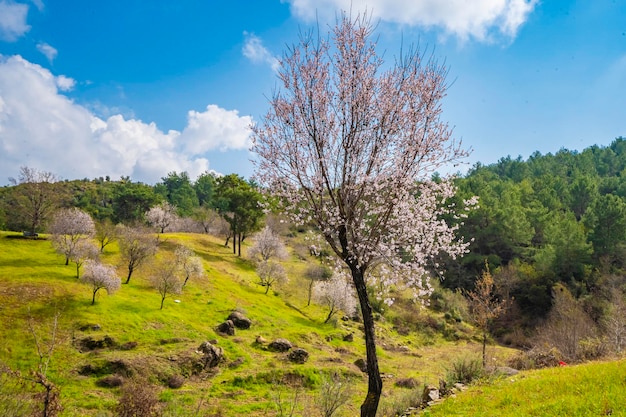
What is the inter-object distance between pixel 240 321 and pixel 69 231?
22592 millimetres

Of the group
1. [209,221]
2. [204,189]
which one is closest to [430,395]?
[209,221]

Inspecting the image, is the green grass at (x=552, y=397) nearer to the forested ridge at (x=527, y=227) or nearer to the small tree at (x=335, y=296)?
the forested ridge at (x=527, y=227)

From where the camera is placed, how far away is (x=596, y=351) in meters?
22.8

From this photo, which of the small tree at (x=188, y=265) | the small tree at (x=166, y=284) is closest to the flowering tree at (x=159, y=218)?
the small tree at (x=188, y=265)

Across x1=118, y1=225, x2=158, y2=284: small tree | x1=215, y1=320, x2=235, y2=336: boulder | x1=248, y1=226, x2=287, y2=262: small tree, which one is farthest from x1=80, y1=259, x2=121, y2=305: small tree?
x1=248, y1=226, x2=287, y2=262: small tree

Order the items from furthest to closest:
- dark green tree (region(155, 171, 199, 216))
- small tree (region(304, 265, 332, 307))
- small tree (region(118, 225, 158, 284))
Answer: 1. dark green tree (region(155, 171, 199, 216))
2. small tree (region(304, 265, 332, 307))
3. small tree (region(118, 225, 158, 284))

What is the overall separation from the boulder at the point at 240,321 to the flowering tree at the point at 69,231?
60.0ft

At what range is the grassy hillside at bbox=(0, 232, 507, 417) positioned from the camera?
70.8 feet

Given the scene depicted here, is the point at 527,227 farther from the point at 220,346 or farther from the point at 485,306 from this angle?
the point at 220,346

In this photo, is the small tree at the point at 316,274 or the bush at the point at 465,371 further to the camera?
the small tree at the point at 316,274

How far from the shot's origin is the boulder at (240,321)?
3738cm

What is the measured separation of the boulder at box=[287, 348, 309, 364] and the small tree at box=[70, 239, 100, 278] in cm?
2422

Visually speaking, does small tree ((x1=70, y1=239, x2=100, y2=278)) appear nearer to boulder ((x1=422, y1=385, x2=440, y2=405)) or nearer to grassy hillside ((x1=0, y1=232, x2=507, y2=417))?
grassy hillside ((x1=0, y1=232, x2=507, y2=417))

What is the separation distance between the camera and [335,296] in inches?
1868
